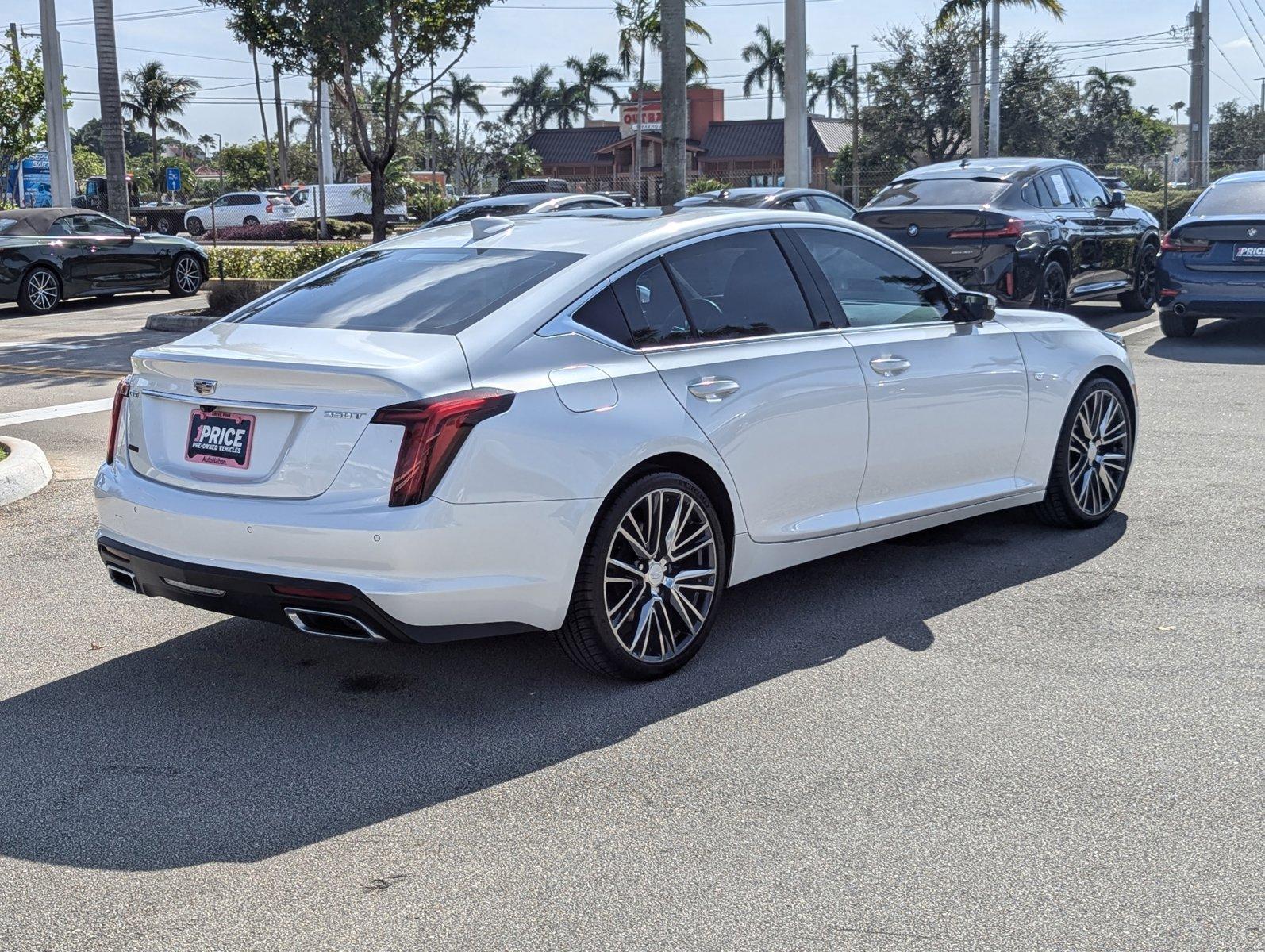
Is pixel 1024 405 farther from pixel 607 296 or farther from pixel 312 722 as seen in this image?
pixel 312 722

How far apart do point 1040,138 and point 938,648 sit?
49180 millimetres

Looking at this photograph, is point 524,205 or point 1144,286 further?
point 524,205

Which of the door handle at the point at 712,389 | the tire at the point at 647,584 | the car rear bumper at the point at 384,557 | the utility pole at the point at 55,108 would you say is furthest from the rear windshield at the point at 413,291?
the utility pole at the point at 55,108

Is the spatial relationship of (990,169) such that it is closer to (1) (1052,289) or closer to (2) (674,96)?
(1) (1052,289)

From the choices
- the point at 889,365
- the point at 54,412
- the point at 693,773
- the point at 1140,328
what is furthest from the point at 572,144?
the point at 693,773

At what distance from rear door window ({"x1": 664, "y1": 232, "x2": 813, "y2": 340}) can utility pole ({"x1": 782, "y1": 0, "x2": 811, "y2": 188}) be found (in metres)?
15.0

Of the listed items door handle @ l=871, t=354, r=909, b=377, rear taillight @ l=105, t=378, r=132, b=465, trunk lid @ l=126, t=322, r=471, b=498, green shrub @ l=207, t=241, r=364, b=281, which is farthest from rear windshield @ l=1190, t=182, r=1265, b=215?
rear taillight @ l=105, t=378, r=132, b=465

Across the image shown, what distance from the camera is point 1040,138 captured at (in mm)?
51156

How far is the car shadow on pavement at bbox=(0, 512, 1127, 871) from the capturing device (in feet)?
13.1

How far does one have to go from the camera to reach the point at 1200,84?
140 feet

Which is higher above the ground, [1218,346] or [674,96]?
[674,96]

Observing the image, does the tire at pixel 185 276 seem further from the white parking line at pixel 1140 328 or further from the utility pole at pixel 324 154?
the utility pole at pixel 324 154

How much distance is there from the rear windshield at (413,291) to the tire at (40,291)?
650 inches

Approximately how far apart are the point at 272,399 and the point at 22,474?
13.8 ft
